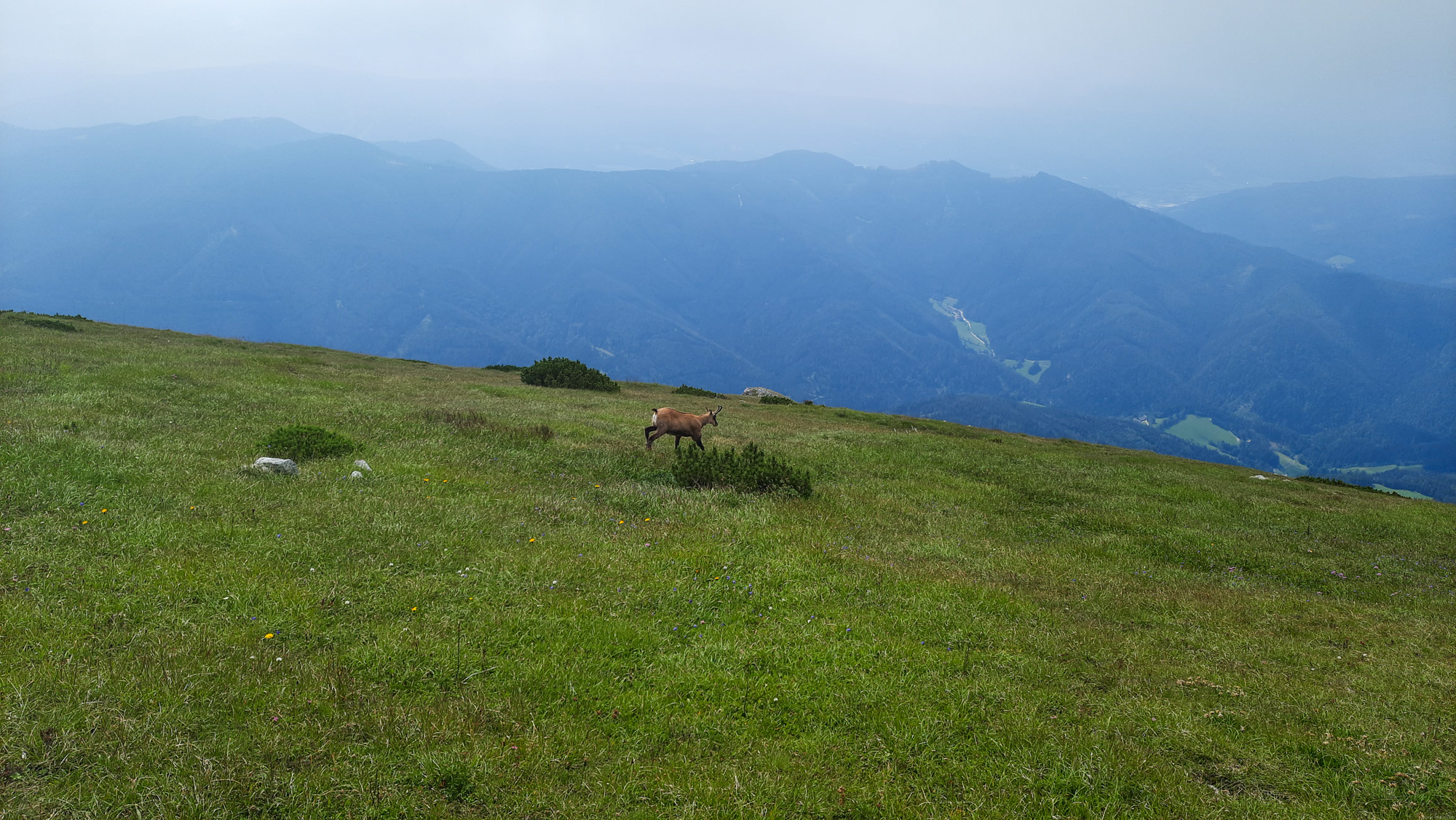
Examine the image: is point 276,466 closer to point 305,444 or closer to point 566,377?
point 305,444

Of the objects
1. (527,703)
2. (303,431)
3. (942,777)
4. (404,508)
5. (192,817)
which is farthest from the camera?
(303,431)

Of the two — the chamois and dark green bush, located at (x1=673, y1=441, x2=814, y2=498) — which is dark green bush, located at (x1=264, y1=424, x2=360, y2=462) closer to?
the chamois

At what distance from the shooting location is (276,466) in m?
13.2

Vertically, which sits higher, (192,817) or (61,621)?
(61,621)

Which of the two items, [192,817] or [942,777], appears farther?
[942,777]

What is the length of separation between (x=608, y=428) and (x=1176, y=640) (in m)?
18.0

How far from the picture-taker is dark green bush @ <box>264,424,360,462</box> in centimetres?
1472

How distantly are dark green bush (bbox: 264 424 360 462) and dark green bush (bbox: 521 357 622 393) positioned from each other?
2585 cm

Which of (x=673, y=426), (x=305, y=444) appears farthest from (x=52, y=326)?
(x=673, y=426)

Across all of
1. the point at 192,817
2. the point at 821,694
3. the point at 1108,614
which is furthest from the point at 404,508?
the point at 1108,614

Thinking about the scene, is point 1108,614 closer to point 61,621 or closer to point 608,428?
point 61,621

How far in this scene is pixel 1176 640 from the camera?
32.8ft

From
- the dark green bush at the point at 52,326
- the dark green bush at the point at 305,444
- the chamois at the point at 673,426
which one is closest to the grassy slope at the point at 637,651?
the dark green bush at the point at 305,444

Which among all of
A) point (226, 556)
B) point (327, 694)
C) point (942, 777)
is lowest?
point (942, 777)
